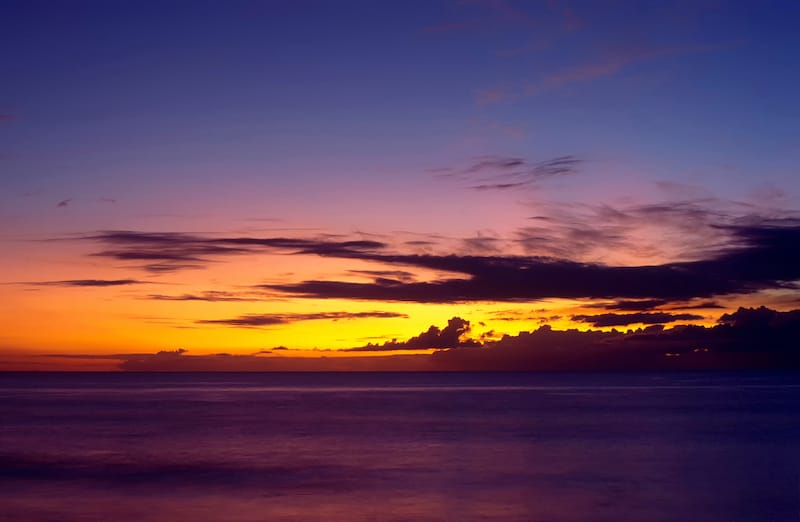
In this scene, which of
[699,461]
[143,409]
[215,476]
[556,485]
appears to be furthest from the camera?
[143,409]

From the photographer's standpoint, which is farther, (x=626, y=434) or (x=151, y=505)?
(x=626, y=434)

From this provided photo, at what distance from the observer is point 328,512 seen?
2273cm

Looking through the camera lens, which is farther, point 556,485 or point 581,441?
point 581,441

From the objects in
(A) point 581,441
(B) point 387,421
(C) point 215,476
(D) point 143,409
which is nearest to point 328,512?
(C) point 215,476

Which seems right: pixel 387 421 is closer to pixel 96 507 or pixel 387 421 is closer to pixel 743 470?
pixel 743 470

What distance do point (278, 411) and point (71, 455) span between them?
30.8 m

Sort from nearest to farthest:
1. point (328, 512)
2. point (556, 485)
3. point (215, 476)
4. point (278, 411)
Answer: point (328, 512), point (556, 485), point (215, 476), point (278, 411)

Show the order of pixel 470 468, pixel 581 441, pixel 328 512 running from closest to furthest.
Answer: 1. pixel 328 512
2. pixel 470 468
3. pixel 581 441

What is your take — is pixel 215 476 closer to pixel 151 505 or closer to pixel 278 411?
pixel 151 505

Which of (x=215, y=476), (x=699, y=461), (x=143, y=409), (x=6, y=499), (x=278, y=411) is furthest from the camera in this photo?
(x=143, y=409)

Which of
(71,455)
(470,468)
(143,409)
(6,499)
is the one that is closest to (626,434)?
(470,468)

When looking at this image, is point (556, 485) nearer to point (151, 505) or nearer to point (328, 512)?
point (328, 512)

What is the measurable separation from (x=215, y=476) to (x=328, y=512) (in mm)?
7625

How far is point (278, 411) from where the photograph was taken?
65812 millimetres
